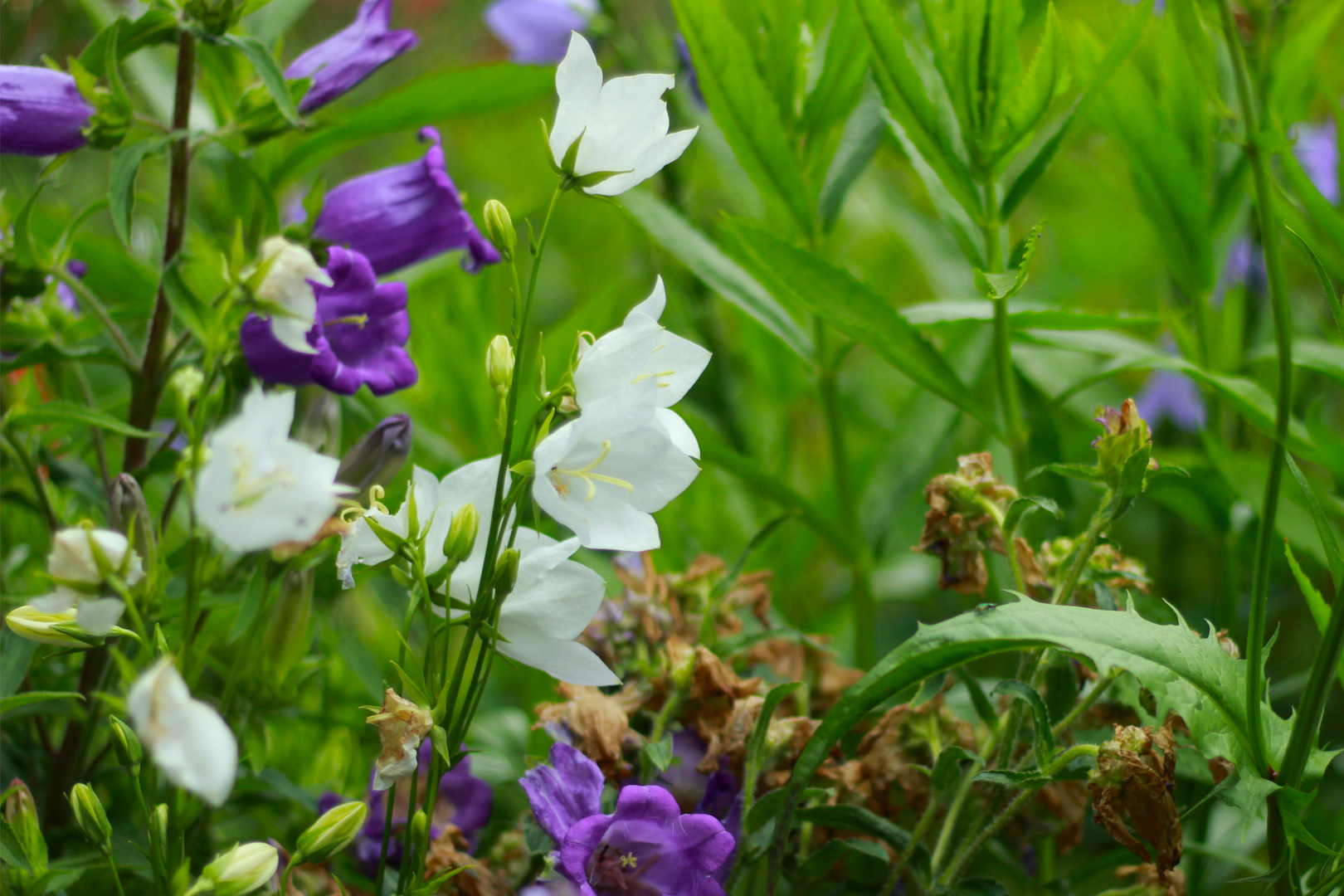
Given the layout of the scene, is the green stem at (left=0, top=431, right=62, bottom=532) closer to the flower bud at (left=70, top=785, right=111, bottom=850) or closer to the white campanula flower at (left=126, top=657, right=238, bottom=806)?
the flower bud at (left=70, top=785, right=111, bottom=850)

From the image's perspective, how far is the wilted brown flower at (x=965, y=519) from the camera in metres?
0.46

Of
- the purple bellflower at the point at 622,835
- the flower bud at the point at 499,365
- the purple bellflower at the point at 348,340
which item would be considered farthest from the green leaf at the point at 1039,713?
the purple bellflower at the point at 348,340

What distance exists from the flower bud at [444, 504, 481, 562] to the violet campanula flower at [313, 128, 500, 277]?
251 mm

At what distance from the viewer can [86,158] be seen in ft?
5.00

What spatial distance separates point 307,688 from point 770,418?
62cm

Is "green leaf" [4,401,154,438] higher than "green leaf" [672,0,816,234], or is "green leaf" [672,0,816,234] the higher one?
"green leaf" [672,0,816,234]

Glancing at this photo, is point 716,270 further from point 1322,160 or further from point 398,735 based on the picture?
point 1322,160

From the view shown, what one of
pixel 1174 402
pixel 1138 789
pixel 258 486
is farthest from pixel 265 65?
pixel 1174 402

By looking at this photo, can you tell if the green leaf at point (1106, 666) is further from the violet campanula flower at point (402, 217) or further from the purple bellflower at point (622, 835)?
the violet campanula flower at point (402, 217)

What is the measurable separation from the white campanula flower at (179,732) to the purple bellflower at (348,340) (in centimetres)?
Result: 25

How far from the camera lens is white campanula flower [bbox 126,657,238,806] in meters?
0.24

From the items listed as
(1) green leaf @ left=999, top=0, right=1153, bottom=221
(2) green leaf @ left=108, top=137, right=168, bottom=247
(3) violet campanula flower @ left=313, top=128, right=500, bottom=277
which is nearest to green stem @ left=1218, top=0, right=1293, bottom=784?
(1) green leaf @ left=999, top=0, right=1153, bottom=221

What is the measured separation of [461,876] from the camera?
467 mm

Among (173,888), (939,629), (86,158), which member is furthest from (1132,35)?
(86,158)
